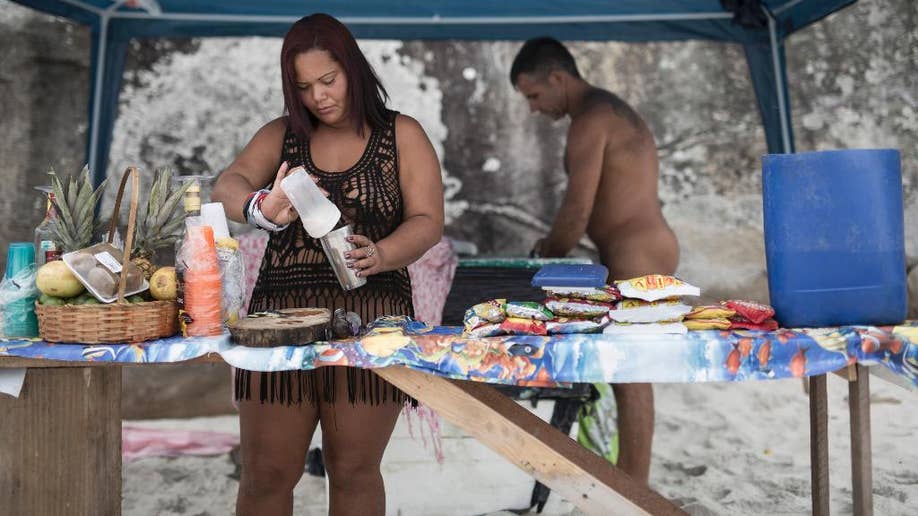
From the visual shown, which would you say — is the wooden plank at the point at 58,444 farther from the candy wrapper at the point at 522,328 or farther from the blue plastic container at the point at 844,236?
the blue plastic container at the point at 844,236

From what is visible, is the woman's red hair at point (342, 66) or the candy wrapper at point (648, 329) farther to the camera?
the woman's red hair at point (342, 66)

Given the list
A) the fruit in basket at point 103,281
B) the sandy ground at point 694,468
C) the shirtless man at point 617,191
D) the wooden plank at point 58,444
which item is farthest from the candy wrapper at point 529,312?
the shirtless man at point 617,191

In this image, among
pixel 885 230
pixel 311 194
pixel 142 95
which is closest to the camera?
pixel 885 230

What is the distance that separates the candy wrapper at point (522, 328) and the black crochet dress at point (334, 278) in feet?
1.38

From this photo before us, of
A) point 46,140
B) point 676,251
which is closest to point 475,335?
point 676,251

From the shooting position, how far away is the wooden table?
1798mm

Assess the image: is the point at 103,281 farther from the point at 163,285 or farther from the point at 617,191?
the point at 617,191

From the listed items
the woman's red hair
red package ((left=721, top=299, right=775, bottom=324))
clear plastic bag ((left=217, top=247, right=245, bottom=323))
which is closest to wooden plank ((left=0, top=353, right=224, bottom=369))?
clear plastic bag ((left=217, top=247, right=245, bottom=323))

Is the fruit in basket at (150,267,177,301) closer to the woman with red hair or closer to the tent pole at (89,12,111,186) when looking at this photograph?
the woman with red hair

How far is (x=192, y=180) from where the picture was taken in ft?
6.33

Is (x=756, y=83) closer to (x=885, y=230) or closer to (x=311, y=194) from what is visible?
(x=885, y=230)

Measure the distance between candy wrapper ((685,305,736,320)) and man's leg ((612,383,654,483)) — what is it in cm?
163

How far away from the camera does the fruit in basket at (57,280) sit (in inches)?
71.2

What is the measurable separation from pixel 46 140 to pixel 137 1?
Answer: 1.22 meters
